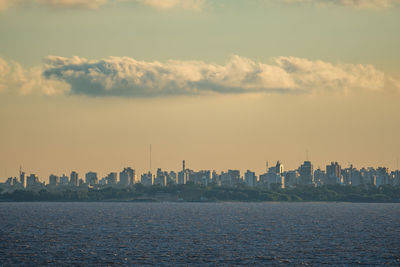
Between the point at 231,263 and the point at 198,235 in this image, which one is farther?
the point at 198,235

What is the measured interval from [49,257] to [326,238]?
74.4 m

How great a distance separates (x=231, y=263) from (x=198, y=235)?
56943mm

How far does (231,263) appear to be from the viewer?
10806 centimetres

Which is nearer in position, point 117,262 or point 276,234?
point 117,262

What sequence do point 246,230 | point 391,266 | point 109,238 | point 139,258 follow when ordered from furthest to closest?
1. point 246,230
2. point 109,238
3. point 139,258
4. point 391,266

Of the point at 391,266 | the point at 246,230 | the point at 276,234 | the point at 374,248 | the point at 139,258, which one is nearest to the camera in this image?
the point at 391,266

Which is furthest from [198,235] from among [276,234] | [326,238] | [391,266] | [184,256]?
[391,266]

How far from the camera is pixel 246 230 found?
183625mm

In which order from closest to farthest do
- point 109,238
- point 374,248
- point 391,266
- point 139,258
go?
point 391,266 → point 139,258 → point 374,248 → point 109,238

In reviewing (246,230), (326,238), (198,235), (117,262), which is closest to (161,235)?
(198,235)

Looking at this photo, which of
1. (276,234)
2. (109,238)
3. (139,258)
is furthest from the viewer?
(276,234)

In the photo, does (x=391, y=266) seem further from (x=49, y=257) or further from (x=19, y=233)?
(x=19, y=233)

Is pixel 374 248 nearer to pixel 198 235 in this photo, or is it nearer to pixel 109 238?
pixel 198 235

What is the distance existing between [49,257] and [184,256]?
1014 inches
